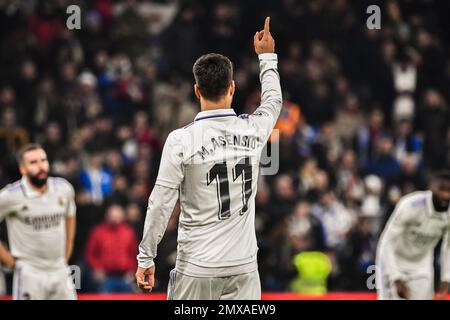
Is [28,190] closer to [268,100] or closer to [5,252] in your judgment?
[5,252]

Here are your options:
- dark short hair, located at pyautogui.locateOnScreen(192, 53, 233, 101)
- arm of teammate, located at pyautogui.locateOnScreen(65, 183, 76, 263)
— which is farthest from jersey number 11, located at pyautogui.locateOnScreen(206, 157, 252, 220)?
arm of teammate, located at pyautogui.locateOnScreen(65, 183, 76, 263)

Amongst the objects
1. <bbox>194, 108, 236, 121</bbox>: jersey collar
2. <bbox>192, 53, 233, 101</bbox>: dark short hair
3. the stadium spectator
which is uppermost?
<bbox>192, 53, 233, 101</bbox>: dark short hair

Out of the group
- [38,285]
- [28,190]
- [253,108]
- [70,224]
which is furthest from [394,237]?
[253,108]

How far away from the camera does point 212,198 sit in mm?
5258

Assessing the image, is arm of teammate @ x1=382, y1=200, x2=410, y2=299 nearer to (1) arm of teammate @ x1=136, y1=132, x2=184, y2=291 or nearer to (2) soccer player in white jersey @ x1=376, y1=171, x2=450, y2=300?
(2) soccer player in white jersey @ x1=376, y1=171, x2=450, y2=300

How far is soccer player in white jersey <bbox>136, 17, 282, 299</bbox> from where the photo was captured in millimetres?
5188

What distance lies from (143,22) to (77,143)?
10.4ft

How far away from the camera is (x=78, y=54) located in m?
15.4

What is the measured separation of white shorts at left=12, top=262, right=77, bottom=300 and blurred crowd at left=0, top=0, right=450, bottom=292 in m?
3.84

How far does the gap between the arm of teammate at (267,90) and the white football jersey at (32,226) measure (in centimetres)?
348

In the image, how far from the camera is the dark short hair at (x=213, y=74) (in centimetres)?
519

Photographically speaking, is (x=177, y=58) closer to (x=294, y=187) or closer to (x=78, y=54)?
(x=78, y=54)

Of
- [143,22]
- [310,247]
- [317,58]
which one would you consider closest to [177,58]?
[143,22]
